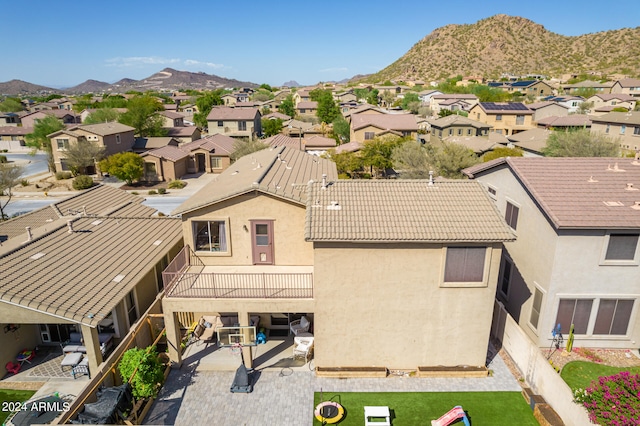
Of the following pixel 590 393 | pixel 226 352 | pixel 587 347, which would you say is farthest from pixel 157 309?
pixel 587 347

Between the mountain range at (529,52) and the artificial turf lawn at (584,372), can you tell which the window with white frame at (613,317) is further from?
the mountain range at (529,52)

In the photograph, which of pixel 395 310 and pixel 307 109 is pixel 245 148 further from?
pixel 307 109

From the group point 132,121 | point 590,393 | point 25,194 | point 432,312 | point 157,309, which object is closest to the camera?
point 590,393

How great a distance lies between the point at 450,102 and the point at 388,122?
150ft

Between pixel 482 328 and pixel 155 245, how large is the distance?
14863 millimetres

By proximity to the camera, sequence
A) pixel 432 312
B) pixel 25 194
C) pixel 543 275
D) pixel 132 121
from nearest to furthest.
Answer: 1. pixel 432 312
2. pixel 543 275
3. pixel 25 194
4. pixel 132 121

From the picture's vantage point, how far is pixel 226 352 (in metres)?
16.3

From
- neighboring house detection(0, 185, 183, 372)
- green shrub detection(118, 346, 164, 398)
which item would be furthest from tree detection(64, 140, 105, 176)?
green shrub detection(118, 346, 164, 398)

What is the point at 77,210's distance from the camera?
22922 mm

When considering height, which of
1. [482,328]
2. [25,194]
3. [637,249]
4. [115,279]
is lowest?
[25,194]

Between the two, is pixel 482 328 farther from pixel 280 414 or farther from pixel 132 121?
pixel 132 121

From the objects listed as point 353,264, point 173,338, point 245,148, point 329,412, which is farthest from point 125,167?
point 329,412

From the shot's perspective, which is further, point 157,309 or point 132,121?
point 132,121

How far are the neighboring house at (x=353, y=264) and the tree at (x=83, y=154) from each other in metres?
40.9
